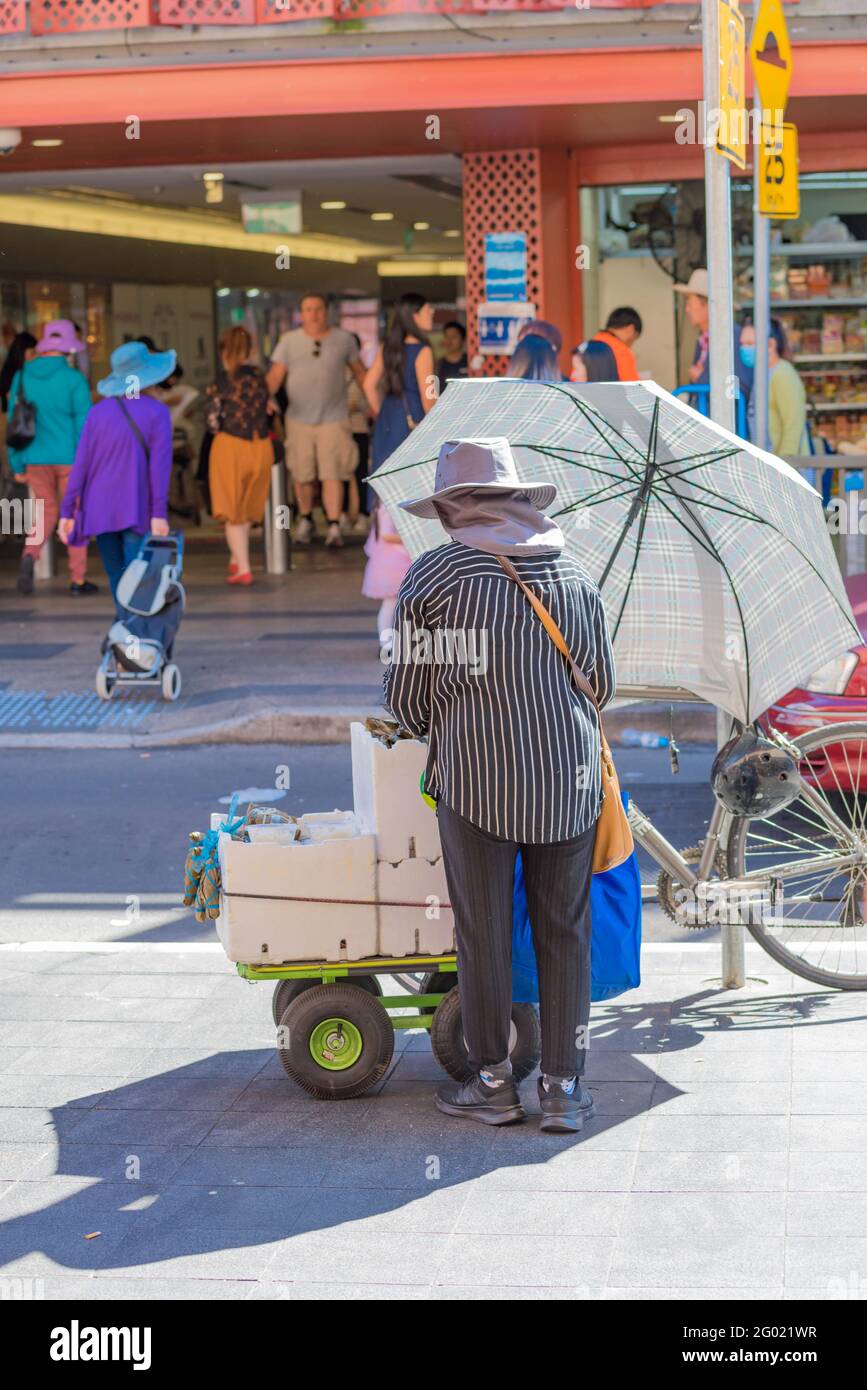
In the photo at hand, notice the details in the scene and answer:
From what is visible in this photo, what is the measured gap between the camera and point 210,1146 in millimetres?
4902

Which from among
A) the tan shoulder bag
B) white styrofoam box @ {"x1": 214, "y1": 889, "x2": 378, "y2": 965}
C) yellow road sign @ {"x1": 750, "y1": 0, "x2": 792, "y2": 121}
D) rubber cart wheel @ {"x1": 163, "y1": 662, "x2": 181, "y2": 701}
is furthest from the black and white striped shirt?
rubber cart wheel @ {"x1": 163, "y1": 662, "x2": 181, "y2": 701}

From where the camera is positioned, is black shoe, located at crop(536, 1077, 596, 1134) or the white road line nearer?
black shoe, located at crop(536, 1077, 596, 1134)

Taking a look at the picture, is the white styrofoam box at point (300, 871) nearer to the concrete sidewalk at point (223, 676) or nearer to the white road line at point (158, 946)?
the white road line at point (158, 946)

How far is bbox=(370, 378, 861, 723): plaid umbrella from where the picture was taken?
5.45 meters

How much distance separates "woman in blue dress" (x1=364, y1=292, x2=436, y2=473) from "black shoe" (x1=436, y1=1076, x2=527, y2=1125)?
24.1 ft

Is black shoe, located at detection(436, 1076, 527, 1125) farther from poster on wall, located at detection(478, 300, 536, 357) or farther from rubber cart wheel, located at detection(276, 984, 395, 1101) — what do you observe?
poster on wall, located at detection(478, 300, 536, 357)

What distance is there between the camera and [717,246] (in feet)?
19.2

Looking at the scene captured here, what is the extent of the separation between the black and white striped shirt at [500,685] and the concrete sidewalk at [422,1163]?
0.83 m

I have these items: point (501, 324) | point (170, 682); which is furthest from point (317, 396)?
point (170, 682)

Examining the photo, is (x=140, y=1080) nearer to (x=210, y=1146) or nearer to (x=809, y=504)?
(x=210, y=1146)

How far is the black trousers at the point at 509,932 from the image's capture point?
488cm

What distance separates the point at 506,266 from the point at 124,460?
429 cm
